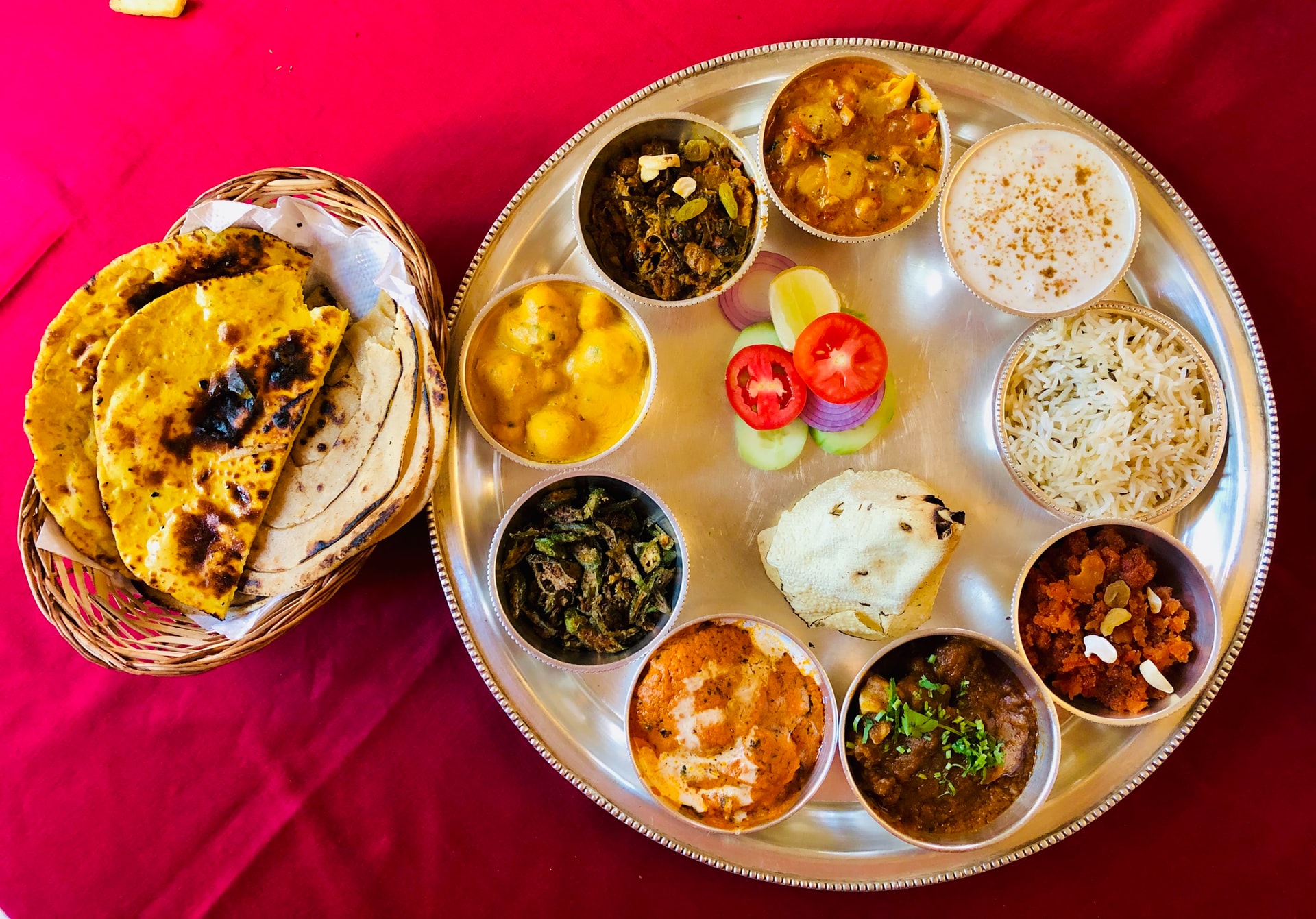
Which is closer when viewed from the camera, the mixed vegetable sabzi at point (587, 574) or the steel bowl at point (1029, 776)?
the steel bowl at point (1029, 776)

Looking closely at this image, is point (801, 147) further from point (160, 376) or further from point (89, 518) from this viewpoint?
point (89, 518)

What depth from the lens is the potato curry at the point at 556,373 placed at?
2.54 meters

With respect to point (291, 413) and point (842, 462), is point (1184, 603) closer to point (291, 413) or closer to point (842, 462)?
point (842, 462)

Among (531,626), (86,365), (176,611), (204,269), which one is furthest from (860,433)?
(86,365)

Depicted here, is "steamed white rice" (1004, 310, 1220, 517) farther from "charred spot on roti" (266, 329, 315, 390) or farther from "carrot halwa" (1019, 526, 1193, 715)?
"charred spot on roti" (266, 329, 315, 390)

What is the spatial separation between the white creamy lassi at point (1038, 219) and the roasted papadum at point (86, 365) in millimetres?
2251

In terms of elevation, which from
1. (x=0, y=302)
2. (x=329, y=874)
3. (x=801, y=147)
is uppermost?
(x=0, y=302)

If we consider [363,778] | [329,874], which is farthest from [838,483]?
[329,874]

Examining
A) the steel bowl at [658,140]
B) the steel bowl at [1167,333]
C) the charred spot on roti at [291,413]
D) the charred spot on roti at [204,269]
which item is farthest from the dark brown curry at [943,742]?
the charred spot on roti at [204,269]

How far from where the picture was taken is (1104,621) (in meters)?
2.53

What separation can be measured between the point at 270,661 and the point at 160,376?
1.10 m

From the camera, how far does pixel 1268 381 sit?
2709 mm

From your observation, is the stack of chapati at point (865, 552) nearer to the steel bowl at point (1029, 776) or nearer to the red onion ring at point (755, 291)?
the steel bowl at point (1029, 776)

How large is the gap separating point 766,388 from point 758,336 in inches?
8.4
